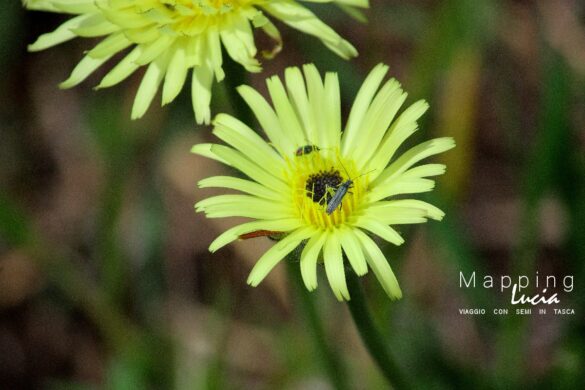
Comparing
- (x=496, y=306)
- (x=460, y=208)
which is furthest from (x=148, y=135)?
(x=496, y=306)

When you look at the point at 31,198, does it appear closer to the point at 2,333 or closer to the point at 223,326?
the point at 2,333

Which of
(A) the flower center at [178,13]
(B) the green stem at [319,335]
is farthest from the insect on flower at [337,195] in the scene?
(A) the flower center at [178,13]

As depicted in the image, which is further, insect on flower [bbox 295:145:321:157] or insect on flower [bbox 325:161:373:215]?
insect on flower [bbox 295:145:321:157]

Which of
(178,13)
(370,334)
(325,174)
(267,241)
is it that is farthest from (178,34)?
(267,241)

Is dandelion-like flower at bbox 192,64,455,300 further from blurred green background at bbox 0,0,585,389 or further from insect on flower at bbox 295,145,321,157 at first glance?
blurred green background at bbox 0,0,585,389

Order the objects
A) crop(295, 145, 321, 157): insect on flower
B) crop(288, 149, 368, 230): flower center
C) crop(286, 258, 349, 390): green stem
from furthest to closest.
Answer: crop(286, 258, 349, 390): green stem < crop(295, 145, 321, 157): insect on flower < crop(288, 149, 368, 230): flower center

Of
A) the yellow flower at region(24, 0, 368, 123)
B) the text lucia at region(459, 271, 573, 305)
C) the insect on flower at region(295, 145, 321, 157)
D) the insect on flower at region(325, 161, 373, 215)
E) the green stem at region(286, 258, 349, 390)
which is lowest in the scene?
the green stem at region(286, 258, 349, 390)

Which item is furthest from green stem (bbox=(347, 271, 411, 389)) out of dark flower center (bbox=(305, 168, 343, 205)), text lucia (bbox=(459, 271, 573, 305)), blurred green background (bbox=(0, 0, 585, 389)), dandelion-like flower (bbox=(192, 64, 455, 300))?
text lucia (bbox=(459, 271, 573, 305))
